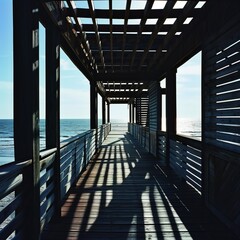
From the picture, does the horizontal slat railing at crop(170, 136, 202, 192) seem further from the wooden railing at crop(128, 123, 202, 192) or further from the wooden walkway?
the wooden walkway

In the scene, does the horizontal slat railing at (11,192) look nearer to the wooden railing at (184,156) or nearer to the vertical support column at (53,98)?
the vertical support column at (53,98)

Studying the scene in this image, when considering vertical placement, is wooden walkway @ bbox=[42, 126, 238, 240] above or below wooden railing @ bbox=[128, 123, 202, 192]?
below

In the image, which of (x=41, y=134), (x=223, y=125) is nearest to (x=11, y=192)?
(x=223, y=125)

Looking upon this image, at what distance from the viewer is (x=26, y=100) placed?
2.30m

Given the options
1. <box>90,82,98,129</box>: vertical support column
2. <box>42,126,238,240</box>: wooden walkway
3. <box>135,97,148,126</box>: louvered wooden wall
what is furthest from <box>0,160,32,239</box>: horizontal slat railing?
<box>135,97,148,126</box>: louvered wooden wall

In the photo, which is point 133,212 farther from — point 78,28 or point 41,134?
point 41,134

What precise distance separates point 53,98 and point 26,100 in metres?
1.07

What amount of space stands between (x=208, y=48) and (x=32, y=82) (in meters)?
2.56

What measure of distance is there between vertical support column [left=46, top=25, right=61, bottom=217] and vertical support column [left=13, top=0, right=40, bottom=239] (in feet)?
3.00

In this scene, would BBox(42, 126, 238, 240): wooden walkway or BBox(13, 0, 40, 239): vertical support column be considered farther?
BBox(42, 126, 238, 240): wooden walkway

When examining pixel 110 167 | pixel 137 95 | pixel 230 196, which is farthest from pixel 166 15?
pixel 137 95

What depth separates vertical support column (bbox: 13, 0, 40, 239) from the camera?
2.26 m

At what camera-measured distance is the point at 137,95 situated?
572 inches

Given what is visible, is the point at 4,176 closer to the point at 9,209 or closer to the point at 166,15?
the point at 9,209
